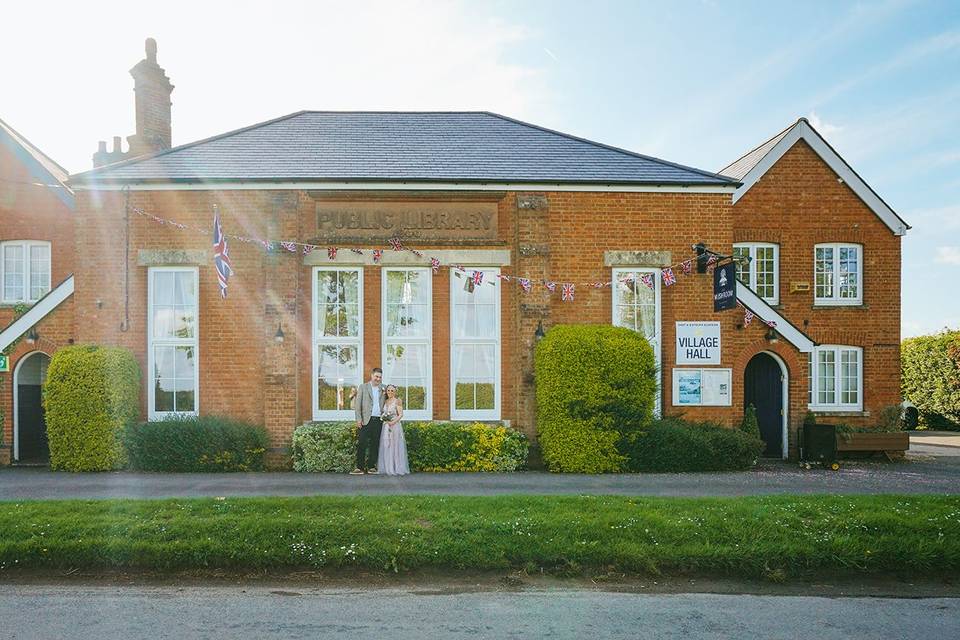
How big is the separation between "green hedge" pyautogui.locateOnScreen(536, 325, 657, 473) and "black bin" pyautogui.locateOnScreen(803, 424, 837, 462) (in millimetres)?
3904

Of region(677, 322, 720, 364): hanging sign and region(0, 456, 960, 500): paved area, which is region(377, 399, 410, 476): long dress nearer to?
region(0, 456, 960, 500): paved area

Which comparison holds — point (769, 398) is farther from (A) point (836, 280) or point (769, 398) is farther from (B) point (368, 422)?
(B) point (368, 422)

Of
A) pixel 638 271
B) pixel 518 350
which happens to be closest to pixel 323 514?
pixel 518 350

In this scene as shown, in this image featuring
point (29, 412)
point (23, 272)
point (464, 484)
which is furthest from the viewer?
point (23, 272)

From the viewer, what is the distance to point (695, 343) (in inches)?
546

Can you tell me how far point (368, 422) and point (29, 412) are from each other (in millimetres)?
8659

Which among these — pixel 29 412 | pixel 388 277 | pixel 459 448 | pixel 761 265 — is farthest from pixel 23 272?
pixel 761 265

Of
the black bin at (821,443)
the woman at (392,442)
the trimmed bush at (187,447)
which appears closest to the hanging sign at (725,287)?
the black bin at (821,443)

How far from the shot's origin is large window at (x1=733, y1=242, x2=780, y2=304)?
16578 mm

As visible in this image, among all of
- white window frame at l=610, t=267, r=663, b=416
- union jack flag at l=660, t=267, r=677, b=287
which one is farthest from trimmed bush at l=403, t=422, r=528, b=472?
union jack flag at l=660, t=267, r=677, b=287

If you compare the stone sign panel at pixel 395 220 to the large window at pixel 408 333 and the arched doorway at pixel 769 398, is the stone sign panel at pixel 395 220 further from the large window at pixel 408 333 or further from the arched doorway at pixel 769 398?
the arched doorway at pixel 769 398

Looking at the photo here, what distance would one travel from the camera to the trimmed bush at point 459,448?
12.6 m

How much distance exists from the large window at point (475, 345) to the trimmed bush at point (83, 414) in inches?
254

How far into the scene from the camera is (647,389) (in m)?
12.4
